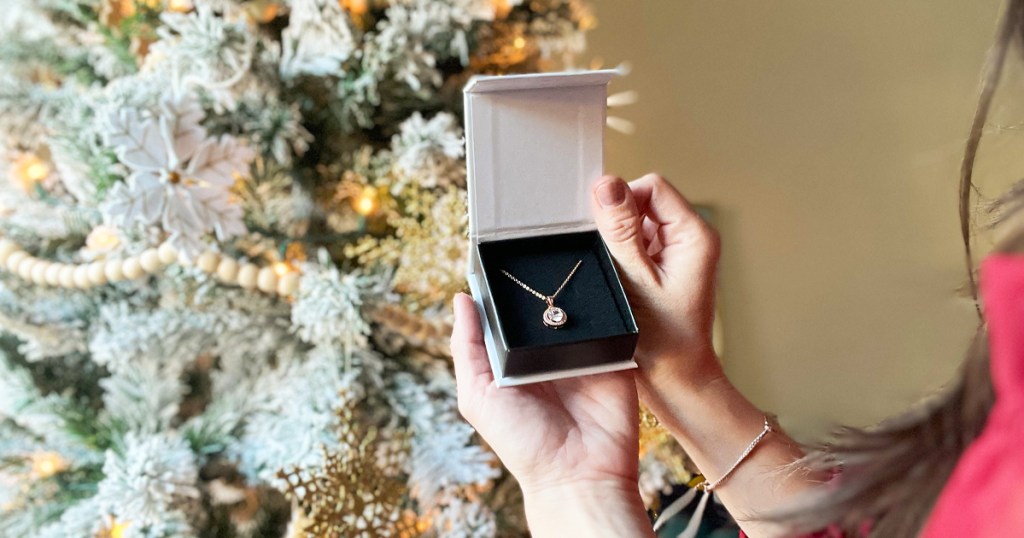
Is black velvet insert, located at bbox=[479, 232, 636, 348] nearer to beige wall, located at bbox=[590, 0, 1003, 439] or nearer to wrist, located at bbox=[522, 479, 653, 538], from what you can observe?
wrist, located at bbox=[522, 479, 653, 538]

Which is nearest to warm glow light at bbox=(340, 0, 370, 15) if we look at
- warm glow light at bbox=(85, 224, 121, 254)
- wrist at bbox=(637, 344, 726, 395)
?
warm glow light at bbox=(85, 224, 121, 254)

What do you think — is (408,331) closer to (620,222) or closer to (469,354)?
(469,354)

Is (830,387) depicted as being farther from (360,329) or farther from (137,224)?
(137,224)

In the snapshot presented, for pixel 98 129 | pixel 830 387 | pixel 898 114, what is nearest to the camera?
Result: pixel 98 129

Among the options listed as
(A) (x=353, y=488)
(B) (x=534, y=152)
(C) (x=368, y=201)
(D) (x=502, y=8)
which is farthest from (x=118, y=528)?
(D) (x=502, y=8)

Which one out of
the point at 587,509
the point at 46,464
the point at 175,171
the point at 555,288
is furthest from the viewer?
the point at 46,464

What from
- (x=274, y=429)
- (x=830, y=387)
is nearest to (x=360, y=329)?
(x=274, y=429)

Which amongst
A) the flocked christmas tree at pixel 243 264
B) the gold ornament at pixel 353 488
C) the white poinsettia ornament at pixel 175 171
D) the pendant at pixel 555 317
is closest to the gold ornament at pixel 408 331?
the flocked christmas tree at pixel 243 264
